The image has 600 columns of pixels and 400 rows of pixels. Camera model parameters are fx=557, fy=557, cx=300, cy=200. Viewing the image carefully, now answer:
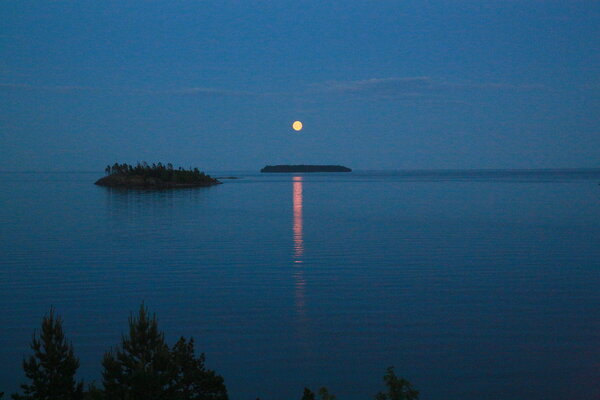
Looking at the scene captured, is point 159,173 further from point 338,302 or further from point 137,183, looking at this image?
point 338,302

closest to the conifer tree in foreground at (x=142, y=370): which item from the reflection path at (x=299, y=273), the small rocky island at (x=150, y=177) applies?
the reflection path at (x=299, y=273)

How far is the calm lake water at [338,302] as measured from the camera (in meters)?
13.5

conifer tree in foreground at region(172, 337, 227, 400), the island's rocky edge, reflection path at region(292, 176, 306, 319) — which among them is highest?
the island's rocky edge

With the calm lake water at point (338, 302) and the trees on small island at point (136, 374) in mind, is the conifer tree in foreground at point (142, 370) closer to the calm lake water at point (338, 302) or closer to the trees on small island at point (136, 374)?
the trees on small island at point (136, 374)

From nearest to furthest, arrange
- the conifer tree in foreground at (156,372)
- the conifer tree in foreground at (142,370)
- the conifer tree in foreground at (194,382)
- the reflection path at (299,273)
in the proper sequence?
1. the conifer tree in foreground at (142,370)
2. the conifer tree in foreground at (156,372)
3. the conifer tree in foreground at (194,382)
4. the reflection path at (299,273)

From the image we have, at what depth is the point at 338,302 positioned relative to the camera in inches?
771

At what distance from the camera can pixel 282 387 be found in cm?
1297


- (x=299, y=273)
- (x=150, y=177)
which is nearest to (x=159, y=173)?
(x=150, y=177)

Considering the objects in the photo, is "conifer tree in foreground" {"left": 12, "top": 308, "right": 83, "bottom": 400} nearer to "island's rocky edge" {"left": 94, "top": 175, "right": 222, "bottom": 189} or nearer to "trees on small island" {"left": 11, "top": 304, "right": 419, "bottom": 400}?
"trees on small island" {"left": 11, "top": 304, "right": 419, "bottom": 400}

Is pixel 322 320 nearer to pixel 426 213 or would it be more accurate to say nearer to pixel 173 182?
pixel 426 213

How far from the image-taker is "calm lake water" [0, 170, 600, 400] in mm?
13492

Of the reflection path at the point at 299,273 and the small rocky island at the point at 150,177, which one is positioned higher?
the small rocky island at the point at 150,177

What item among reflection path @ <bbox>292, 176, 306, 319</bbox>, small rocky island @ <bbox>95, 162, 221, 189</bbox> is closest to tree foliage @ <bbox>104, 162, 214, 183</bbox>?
small rocky island @ <bbox>95, 162, 221, 189</bbox>

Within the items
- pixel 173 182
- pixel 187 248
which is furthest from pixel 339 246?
pixel 173 182
